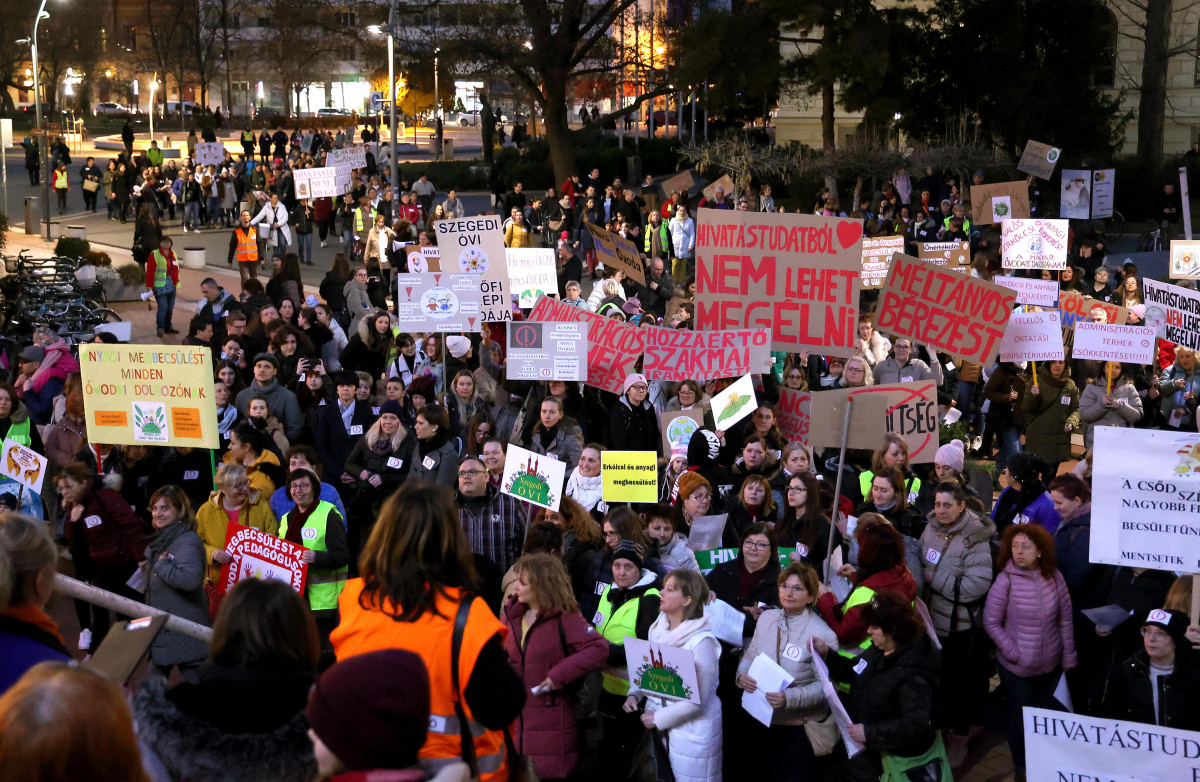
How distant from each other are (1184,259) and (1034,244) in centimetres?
185

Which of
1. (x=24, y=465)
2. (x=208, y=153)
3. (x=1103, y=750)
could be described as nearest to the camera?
(x=1103, y=750)

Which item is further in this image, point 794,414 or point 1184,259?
point 1184,259

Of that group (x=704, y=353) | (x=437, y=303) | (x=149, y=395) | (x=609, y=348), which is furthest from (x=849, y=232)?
(x=149, y=395)

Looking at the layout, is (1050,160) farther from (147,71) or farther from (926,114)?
(147,71)

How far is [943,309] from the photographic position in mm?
10297

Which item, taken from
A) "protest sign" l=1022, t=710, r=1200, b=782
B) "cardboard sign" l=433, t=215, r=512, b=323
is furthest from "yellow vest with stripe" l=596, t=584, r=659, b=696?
"cardboard sign" l=433, t=215, r=512, b=323

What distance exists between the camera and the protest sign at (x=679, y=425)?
960 cm

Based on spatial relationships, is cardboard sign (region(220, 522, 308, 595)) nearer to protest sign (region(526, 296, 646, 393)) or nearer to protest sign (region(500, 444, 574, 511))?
protest sign (region(500, 444, 574, 511))

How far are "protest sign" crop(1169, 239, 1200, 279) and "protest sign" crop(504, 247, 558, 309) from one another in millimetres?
6872

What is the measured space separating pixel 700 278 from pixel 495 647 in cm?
755

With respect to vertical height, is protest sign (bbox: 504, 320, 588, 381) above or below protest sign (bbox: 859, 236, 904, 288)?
below

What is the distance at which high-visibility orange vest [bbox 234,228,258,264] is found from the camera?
21.4 m

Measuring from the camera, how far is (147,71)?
79625 millimetres

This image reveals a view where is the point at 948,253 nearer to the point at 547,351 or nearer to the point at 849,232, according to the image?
the point at 849,232
